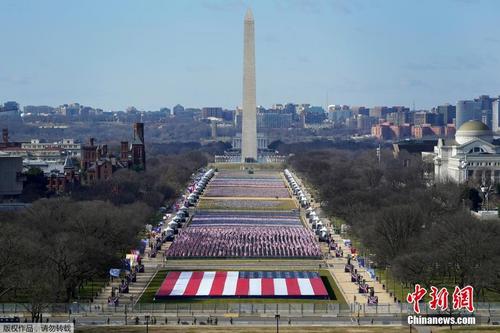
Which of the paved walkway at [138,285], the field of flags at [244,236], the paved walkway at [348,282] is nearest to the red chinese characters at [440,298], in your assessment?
the paved walkway at [348,282]

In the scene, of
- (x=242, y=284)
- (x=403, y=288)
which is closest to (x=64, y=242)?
(x=242, y=284)

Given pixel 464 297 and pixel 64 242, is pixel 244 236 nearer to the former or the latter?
pixel 64 242

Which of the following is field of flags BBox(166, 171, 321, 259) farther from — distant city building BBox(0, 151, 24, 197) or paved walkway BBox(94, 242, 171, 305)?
distant city building BBox(0, 151, 24, 197)

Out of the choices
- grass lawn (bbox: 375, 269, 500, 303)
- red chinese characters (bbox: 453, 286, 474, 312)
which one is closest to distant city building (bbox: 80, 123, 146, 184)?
grass lawn (bbox: 375, 269, 500, 303)

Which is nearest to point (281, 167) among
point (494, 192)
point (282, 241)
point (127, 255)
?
point (494, 192)

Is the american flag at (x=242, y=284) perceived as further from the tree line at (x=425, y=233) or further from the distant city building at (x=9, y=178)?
the distant city building at (x=9, y=178)

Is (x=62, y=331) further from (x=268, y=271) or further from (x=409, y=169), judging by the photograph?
(x=409, y=169)
